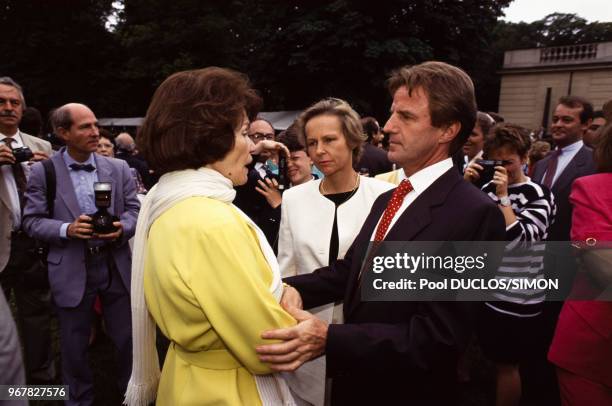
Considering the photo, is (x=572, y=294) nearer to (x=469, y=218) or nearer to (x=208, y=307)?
(x=469, y=218)

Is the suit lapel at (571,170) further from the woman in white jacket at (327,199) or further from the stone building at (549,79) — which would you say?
the stone building at (549,79)

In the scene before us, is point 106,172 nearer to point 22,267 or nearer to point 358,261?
point 22,267

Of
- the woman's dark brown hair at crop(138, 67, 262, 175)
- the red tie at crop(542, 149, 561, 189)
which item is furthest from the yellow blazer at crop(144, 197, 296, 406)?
the red tie at crop(542, 149, 561, 189)

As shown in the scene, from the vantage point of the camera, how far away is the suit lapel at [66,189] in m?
3.30

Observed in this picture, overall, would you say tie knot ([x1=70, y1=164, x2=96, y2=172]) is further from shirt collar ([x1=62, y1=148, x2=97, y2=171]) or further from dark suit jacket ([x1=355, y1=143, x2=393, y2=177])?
dark suit jacket ([x1=355, y1=143, x2=393, y2=177])

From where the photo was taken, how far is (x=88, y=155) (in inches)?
137

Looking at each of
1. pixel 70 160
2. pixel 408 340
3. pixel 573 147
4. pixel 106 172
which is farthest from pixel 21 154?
pixel 573 147

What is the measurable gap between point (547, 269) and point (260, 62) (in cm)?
1905

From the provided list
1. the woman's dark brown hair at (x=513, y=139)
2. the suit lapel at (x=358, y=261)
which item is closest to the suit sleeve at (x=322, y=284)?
the suit lapel at (x=358, y=261)

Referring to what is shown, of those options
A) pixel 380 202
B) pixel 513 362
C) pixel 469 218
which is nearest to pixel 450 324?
pixel 469 218

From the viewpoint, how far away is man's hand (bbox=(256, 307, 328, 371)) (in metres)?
1.45

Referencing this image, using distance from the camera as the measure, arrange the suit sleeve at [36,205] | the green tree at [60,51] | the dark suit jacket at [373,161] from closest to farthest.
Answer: the suit sleeve at [36,205] < the dark suit jacket at [373,161] < the green tree at [60,51]

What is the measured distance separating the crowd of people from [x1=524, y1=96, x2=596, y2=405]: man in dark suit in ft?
3.20

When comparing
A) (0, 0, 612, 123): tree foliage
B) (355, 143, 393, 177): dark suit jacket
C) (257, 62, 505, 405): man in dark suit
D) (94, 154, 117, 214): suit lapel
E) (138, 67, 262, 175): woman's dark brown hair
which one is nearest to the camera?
(257, 62, 505, 405): man in dark suit
